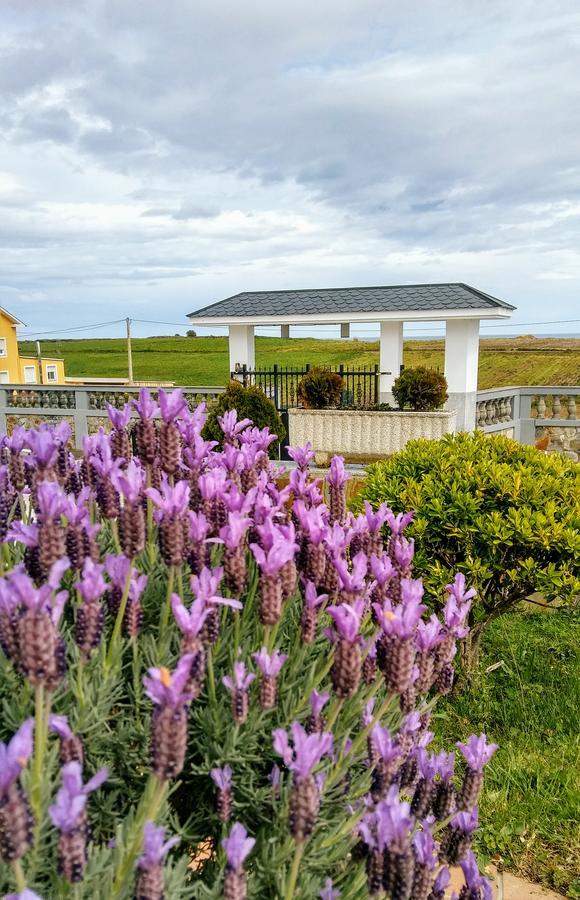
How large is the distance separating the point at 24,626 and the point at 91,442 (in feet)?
3.92

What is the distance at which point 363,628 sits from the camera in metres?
2.36

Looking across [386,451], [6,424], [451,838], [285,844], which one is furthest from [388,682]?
[6,424]

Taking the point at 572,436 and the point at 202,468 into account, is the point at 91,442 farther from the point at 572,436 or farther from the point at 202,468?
the point at 572,436

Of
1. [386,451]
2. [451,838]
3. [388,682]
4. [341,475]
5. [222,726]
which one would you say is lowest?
[386,451]

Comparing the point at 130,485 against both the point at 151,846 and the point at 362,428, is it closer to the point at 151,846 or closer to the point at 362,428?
the point at 151,846

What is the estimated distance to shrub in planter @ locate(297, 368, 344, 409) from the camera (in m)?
16.0

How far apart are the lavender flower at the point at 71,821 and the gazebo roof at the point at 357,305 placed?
57.0 ft

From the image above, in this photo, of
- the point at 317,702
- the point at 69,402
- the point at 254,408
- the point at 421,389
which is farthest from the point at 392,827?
the point at 69,402

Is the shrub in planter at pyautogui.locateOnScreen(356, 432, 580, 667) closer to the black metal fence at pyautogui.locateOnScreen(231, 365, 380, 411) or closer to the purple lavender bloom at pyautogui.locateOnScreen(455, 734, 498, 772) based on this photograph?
the purple lavender bloom at pyautogui.locateOnScreen(455, 734, 498, 772)

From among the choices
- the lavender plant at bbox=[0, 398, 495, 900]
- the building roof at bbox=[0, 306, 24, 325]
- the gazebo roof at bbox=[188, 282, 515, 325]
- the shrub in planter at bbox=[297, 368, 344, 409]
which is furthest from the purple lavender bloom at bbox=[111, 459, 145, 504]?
the building roof at bbox=[0, 306, 24, 325]

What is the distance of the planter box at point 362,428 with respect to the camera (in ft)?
50.0

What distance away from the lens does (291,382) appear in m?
18.1

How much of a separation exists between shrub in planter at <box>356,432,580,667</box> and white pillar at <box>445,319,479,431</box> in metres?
12.2

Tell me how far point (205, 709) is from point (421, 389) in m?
14.0
